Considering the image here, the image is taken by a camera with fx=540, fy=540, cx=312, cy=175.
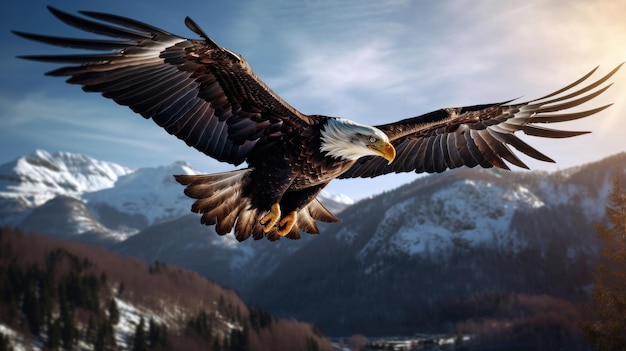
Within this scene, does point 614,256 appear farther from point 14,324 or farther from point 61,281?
point 61,281

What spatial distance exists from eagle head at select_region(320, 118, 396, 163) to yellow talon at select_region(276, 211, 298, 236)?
2.59 feet

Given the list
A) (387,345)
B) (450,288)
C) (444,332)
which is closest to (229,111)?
(387,345)

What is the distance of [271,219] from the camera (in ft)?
16.0

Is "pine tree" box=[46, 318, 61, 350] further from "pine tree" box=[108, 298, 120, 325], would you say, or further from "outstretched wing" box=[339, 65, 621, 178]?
"outstretched wing" box=[339, 65, 621, 178]

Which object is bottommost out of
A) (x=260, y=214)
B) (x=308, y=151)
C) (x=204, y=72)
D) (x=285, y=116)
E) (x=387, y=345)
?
(x=387, y=345)

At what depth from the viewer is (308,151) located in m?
4.80

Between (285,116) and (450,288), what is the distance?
186327 millimetres

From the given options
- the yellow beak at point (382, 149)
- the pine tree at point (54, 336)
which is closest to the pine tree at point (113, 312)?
the pine tree at point (54, 336)

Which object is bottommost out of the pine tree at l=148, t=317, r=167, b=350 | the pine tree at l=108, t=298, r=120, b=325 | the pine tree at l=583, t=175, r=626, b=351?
the pine tree at l=148, t=317, r=167, b=350

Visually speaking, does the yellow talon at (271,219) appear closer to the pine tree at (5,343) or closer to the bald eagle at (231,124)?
the bald eagle at (231,124)

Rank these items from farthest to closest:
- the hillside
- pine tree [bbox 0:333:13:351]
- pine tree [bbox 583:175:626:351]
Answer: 1. the hillside
2. pine tree [bbox 0:333:13:351]
3. pine tree [bbox 583:175:626:351]

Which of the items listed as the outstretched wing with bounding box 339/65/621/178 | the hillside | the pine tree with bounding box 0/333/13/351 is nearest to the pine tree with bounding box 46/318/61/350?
the hillside

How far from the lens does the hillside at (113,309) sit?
8100cm

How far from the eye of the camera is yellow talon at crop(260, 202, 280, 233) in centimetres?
479
